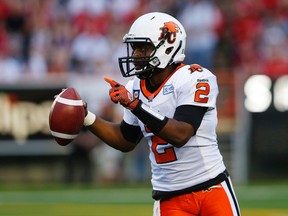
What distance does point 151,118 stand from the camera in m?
4.95

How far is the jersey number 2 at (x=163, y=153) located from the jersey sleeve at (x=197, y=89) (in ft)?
0.91

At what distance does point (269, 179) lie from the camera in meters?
13.1

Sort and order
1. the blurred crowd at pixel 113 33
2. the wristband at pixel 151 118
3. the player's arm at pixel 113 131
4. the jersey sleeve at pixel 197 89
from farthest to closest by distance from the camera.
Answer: the blurred crowd at pixel 113 33 < the player's arm at pixel 113 131 < the jersey sleeve at pixel 197 89 < the wristband at pixel 151 118

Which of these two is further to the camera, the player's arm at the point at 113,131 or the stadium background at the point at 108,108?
the stadium background at the point at 108,108

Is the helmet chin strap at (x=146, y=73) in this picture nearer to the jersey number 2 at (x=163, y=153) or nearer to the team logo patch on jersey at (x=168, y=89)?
the team logo patch on jersey at (x=168, y=89)

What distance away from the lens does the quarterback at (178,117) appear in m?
5.09

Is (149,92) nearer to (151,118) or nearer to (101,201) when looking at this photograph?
(151,118)

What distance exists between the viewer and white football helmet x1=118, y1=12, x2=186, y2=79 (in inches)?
205

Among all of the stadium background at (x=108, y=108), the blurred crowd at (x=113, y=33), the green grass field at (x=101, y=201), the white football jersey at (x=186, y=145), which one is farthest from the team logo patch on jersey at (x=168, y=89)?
the blurred crowd at (x=113, y=33)

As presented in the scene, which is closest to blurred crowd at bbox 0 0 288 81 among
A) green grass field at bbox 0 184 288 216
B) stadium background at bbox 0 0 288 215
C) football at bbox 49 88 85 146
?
stadium background at bbox 0 0 288 215

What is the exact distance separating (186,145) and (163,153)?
15 centimetres

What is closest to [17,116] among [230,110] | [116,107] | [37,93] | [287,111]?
[37,93]

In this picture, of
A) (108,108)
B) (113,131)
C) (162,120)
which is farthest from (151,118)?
(108,108)

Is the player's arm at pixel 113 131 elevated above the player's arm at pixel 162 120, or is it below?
below
